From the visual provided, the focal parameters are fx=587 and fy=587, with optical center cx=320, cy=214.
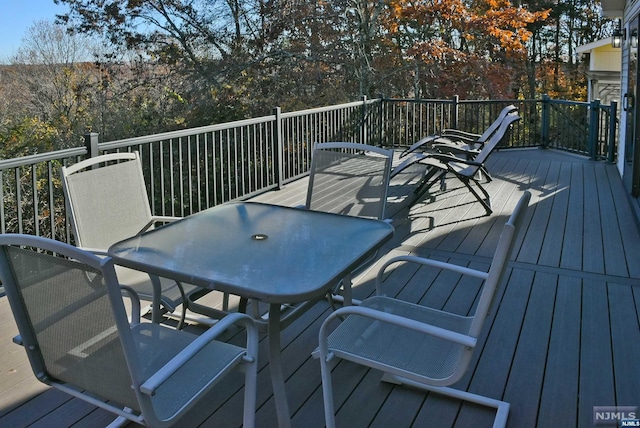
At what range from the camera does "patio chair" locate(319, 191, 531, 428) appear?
1.85 metres

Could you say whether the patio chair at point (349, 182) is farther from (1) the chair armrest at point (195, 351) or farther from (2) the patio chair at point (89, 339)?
(2) the patio chair at point (89, 339)

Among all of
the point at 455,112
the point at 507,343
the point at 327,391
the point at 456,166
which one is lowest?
the point at 507,343

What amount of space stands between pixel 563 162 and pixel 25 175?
24.5 feet

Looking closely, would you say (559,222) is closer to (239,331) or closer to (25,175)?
(239,331)

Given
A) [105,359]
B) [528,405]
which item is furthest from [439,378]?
[105,359]

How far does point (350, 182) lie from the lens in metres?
3.34

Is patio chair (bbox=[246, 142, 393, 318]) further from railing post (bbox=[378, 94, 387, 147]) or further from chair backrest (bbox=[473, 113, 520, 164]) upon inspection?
railing post (bbox=[378, 94, 387, 147])

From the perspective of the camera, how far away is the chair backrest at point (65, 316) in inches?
59.5

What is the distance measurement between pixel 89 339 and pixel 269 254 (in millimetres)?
834

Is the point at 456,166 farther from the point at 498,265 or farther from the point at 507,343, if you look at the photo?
the point at 498,265

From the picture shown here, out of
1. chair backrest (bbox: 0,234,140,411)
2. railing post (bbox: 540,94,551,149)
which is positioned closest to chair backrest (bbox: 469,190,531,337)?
chair backrest (bbox: 0,234,140,411)

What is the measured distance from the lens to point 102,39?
44.9ft

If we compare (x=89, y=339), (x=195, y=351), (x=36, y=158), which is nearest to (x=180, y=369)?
(x=195, y=351)

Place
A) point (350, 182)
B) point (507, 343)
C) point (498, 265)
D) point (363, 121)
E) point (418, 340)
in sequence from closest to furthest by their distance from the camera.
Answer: point (498, 265) < point (418, 340) < point (507, 343) < point (350, 182) < point (363, 121)
